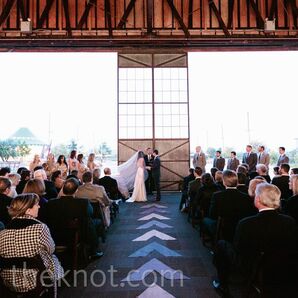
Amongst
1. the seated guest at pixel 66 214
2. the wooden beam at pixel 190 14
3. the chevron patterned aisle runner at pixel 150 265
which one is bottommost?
the chevron patterned aisle runner at pixel 150 265

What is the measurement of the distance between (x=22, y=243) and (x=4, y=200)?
1396 mm

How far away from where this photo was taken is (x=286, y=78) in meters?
12.4

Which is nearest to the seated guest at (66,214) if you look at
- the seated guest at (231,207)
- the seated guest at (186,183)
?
the seated guest at (231,207)

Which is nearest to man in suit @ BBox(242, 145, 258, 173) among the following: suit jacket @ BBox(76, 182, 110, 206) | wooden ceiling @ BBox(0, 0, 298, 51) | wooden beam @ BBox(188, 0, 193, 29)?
wooden ceiling @ BBox(0, 0, 298, 51)

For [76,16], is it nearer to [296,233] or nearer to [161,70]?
[161,70]

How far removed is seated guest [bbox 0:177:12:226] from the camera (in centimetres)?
341

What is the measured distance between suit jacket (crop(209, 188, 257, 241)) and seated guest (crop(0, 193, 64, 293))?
7.06 ft

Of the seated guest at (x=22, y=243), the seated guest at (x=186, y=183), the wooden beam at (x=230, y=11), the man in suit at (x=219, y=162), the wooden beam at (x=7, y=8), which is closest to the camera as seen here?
the seated guest at (x=22, y=243)

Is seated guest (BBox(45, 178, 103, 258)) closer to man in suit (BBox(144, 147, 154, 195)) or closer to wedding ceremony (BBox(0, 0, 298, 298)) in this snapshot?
wedding ceremony (BBox(0, 0, 298, 298))

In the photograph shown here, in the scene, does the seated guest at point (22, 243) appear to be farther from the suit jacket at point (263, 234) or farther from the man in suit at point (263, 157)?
the man in suit at point (263, 157)

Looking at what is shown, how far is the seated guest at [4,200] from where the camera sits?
341cm

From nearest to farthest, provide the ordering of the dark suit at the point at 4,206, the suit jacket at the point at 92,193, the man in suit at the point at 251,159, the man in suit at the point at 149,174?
the dark suit at the point at 4,206 < the suit jacket at the point at 92,193 < the man in suit at the point at 251,159 < the man in suit at the point at 149,174

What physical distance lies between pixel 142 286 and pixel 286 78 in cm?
1199

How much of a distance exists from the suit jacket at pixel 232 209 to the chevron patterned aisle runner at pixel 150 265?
642 mm
